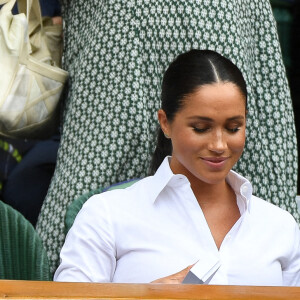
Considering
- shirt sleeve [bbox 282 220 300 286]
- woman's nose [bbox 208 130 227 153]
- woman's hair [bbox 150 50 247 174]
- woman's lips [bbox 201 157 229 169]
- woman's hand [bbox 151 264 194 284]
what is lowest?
shirt sleeve [bbox 282 220 300 286]

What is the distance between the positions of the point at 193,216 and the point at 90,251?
0.91 ft

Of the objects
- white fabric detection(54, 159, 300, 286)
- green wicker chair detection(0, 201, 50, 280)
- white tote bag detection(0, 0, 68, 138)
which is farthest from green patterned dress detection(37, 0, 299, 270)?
white fabric detection(54, 159, 300, 286)

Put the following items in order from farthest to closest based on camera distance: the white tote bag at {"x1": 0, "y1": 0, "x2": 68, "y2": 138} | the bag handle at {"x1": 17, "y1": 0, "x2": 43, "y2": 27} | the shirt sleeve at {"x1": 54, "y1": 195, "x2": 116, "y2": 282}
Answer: the bag handle at {"x1": 17, "y1": 0, "x2": 43, "y2": 27} < the white tote bag at {"x1": 0, "y1": 0, "x2": 68, "y2": 138} < the shirt sleeve at {"x1": 54, "y1": 195, "x2": 116, "y2": 282}

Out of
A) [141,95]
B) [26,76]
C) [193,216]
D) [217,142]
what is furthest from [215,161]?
[26,76]

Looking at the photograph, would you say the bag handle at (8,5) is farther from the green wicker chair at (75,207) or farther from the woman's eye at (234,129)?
the woman's eye at (234,129)

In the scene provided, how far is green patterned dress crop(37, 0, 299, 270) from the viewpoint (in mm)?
2604

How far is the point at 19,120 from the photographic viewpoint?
2623 millimetres

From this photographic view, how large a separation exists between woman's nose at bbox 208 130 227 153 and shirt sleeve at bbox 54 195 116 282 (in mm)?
303

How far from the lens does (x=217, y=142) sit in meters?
2.01

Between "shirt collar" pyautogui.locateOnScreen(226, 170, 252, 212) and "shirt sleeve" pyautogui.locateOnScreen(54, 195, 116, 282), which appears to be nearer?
"shirt sleeve" pyautogui.locateOnScreen(54, 195, 116, 282)

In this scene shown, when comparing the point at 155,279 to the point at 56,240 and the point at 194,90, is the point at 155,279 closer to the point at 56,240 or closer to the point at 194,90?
the point at 194,90

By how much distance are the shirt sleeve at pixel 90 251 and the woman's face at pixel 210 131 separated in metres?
0.25

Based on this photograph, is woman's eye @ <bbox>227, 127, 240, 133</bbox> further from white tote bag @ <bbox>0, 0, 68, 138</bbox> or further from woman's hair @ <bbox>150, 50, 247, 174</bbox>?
white tote bag @ <bbox>0, 0, 68, 138</bbox>

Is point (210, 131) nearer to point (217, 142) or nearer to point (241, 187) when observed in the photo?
point (217, 142)
